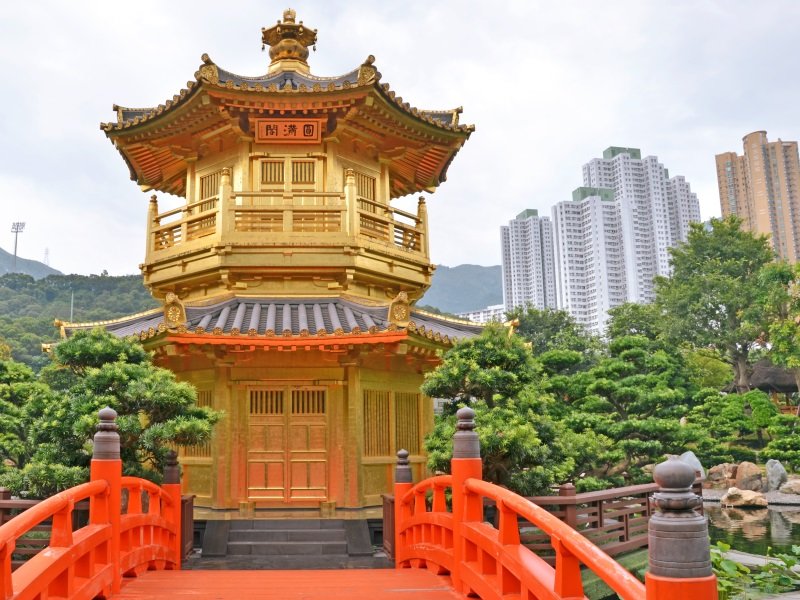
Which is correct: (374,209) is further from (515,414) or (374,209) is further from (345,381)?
(515,414)

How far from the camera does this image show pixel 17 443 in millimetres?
11898

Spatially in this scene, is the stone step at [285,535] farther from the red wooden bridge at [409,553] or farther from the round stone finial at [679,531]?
the round stone finial at [679,531]

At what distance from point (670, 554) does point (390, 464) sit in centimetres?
919

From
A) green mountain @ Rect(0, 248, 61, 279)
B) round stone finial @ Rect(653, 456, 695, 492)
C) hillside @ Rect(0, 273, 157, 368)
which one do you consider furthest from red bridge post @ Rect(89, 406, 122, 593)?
green mountain @ Rect(0, 248, 61, 279)

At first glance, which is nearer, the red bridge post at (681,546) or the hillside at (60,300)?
the red bridge post at (681,546)

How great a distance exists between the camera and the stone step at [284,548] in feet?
34.3

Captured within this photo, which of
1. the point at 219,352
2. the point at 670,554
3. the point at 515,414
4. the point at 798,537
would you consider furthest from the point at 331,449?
the point at 798,537

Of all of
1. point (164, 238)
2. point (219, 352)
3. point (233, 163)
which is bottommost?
point (219, 352)

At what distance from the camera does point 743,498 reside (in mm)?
23328

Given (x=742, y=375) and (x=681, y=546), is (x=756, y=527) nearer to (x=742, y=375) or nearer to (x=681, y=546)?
(x=742, y=375)

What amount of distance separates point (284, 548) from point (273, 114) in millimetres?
6978

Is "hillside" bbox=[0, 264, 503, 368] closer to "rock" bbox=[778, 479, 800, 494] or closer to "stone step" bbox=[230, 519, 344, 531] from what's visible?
"rock" bbox=[778, 479, 800, 494]

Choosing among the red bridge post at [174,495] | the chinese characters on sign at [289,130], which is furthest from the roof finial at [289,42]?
the red bridge post at [174,495]

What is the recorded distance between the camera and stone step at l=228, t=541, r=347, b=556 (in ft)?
34.3
